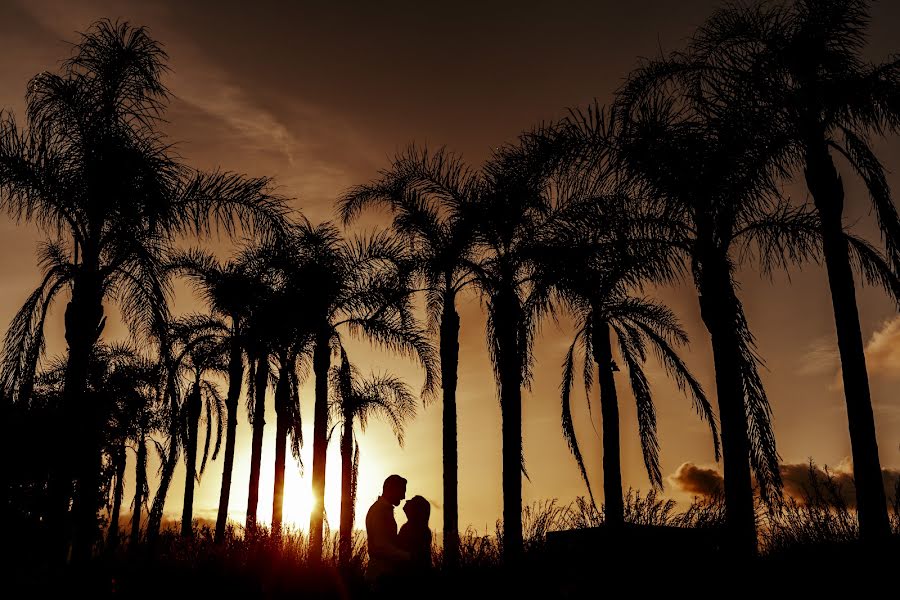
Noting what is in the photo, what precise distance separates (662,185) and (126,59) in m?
9.76

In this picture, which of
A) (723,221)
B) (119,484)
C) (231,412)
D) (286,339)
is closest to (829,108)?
(723,221)

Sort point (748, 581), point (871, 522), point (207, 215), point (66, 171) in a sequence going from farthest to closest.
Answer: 1. point (207, 215)
2. point (66, 171)
3. point (871, 522)
4. point (748, 581)

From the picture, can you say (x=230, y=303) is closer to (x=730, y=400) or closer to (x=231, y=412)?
(x=231, y=412)

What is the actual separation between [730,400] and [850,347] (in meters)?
1.75

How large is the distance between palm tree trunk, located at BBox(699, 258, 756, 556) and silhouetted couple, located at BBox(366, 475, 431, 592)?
164 inches

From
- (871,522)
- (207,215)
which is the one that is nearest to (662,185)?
A: (871,522)

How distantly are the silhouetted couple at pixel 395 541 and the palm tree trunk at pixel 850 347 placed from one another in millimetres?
5380

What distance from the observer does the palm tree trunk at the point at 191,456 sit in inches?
979

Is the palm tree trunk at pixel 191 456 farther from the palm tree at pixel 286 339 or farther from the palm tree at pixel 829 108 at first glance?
the palm tree at pixel 829 108

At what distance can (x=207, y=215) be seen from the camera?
13.9m

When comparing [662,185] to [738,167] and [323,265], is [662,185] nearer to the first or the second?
[738,167]

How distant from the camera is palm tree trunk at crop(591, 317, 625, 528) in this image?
16.0 meters

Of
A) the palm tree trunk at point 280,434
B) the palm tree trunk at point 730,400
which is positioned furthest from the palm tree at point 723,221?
the palm tree trunk at point 280,434

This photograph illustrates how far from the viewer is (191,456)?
25594mm
